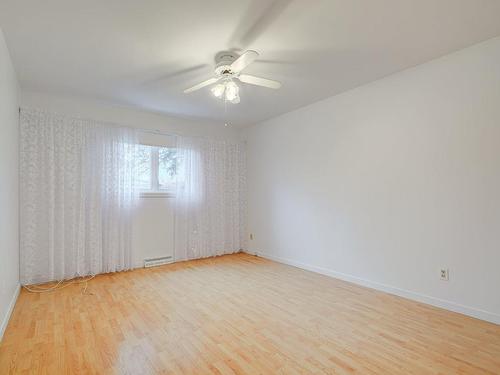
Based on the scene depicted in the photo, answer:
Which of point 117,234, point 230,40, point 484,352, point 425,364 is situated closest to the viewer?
point 425,364

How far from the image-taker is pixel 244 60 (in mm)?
2186

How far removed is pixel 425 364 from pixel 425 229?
54.0 inches

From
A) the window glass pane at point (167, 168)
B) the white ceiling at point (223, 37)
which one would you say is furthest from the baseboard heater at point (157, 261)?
the white ceiling at point (223, 37)

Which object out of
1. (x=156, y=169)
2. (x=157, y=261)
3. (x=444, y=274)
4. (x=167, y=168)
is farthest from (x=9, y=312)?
(x=444, y=274)

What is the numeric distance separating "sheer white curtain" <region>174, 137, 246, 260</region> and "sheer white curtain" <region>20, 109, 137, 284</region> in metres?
0.81

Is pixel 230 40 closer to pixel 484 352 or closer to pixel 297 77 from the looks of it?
pixel 297 77

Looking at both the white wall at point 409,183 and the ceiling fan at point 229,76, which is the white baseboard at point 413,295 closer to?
the white wall at point 409,183

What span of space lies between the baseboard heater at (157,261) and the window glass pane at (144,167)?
110 centimetres

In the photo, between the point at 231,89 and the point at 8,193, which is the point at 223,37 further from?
the point at 8,193

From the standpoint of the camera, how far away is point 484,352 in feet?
6.23

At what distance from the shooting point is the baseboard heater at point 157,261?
4.18m

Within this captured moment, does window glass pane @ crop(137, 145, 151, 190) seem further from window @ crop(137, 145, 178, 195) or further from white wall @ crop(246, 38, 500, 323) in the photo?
white wall @ crop(246, 38, 500, 323)

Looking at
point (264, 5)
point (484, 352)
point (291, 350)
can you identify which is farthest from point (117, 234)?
point (484, 352)

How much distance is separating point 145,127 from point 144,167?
61 cm
